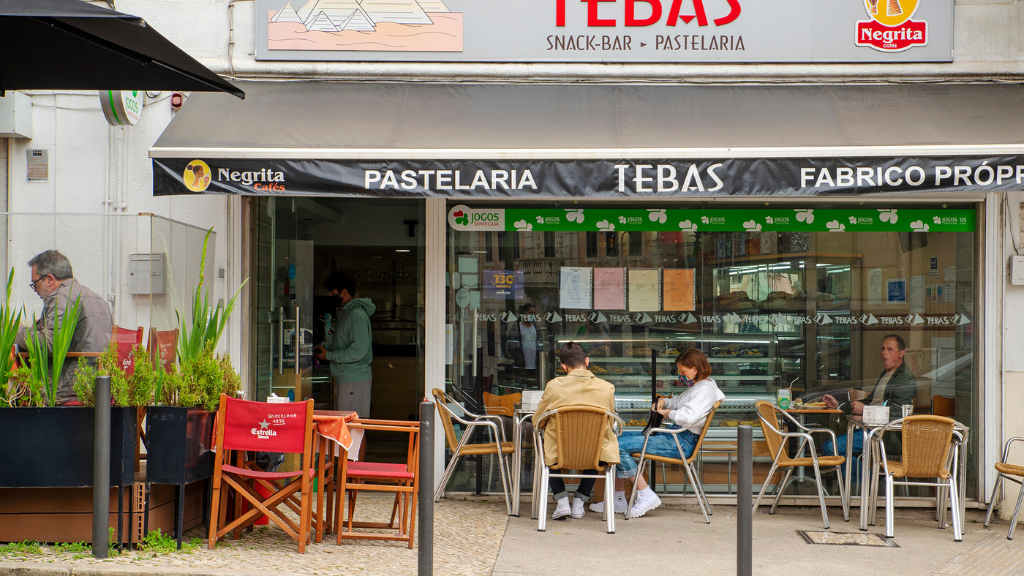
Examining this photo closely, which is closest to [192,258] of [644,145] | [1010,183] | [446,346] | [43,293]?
[43,293]

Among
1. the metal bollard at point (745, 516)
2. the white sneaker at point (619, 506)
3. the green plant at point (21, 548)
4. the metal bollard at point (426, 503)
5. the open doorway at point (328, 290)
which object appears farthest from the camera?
the open doorway at point (328, 290)

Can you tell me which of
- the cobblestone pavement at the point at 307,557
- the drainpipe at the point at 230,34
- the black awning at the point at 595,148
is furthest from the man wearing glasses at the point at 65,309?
the drainpipe at the point at 230,34

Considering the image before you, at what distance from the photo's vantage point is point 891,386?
685 cm

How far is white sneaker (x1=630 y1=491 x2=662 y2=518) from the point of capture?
6.27 m

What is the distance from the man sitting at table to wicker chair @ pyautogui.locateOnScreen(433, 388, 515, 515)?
9.01 ft

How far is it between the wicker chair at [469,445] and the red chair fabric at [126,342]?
7.34 ft

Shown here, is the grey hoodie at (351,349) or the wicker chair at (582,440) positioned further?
the grey hoodie at (351,349)

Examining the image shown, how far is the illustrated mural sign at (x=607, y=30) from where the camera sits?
6699 mm

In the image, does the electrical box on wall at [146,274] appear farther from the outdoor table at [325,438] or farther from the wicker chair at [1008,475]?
the wicker chair at [1008,475]

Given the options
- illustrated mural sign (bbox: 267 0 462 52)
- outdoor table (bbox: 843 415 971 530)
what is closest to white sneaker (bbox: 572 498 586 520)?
outdoor table (bbox: 843 415 971 530)

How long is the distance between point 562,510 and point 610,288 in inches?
75.3

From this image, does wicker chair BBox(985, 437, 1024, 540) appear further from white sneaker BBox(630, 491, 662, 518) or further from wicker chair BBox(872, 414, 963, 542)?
white sneaker BBox(630, 491, 662, 518)

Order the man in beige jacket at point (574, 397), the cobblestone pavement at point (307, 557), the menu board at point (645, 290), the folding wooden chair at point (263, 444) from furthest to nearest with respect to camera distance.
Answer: the menu board at point (645, 290) → the man in beige jacket at point (574, 397) → the folding wooden chair at point (263, 444) → the cobblestone pavement at point (307, 557)

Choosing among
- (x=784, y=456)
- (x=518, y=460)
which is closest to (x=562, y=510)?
(x=518, y=460)
